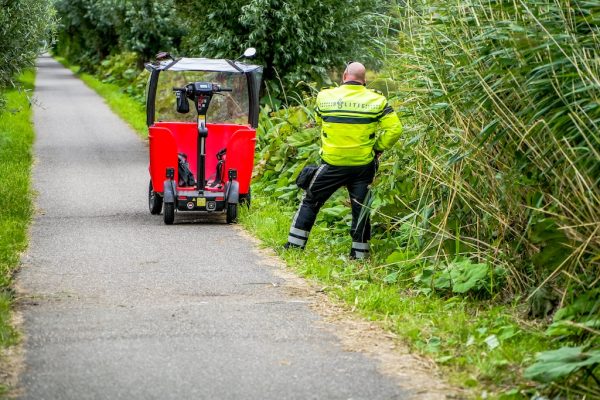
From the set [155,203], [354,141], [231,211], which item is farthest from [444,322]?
[155,203]

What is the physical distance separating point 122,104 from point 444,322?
90.2 feet

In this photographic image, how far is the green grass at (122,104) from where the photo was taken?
90.3 feet

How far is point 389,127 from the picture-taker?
9625 mm

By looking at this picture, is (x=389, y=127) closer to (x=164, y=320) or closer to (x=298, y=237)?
(x=298, y=237)

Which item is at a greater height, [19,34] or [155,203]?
[19,34]

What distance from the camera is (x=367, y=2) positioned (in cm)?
2075

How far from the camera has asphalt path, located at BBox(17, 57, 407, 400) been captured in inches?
234

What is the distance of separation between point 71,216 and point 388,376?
784 cm

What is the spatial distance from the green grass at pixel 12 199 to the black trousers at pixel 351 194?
2736mm

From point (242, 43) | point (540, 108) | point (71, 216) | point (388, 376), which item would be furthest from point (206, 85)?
point (242, 43)

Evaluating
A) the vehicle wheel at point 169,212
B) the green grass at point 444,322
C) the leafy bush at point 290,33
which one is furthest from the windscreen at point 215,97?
the leafy bush at point 290,33

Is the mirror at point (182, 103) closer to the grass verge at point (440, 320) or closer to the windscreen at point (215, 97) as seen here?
the windscreen at point (215, 97)

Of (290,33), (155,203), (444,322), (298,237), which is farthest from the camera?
(290,33)

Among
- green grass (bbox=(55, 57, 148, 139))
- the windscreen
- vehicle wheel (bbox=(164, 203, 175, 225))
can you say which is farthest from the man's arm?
green grass (bbox=(55, 57, 148, 139))
